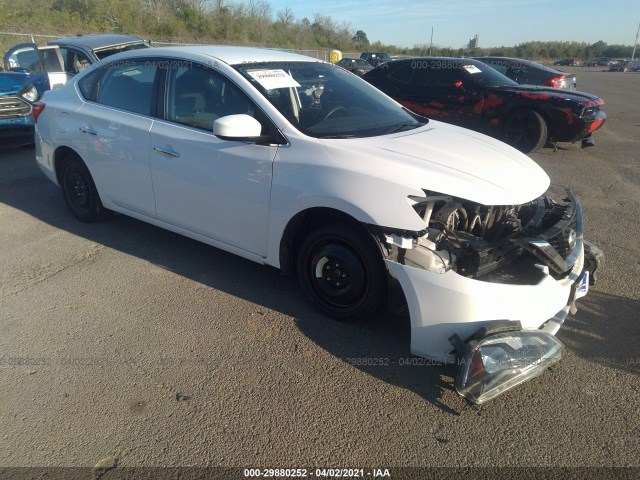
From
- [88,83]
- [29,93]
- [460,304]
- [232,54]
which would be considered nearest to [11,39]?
[29,93]

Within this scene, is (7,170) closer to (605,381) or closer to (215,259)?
(215,259)

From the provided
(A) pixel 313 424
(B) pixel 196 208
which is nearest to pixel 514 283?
(A) pixel 313 424

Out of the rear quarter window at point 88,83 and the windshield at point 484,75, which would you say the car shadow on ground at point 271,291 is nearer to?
the rear quarter window at point 88,83

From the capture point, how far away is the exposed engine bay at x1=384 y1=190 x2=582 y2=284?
2744 mm

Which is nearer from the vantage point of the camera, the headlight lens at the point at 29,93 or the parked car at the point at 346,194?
the parked car at the point at 346,194

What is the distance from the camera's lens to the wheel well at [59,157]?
4.88 m

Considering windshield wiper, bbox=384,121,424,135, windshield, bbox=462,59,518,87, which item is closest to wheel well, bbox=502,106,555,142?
windshield, bbox=462,59,518,87

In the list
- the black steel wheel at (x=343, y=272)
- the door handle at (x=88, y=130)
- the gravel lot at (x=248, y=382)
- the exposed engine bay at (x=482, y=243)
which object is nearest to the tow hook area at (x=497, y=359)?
the gravel lot at (x=248, y=382)

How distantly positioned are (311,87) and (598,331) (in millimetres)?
2724

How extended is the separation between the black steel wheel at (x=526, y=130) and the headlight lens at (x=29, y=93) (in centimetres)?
821

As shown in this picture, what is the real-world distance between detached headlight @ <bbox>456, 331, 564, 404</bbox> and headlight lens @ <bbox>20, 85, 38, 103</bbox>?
27.7ft

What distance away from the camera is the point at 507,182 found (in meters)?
3.00

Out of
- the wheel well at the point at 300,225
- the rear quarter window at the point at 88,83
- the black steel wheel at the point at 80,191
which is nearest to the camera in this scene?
the wheel well at the point at 300,225

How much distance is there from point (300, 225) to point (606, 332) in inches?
87.2
